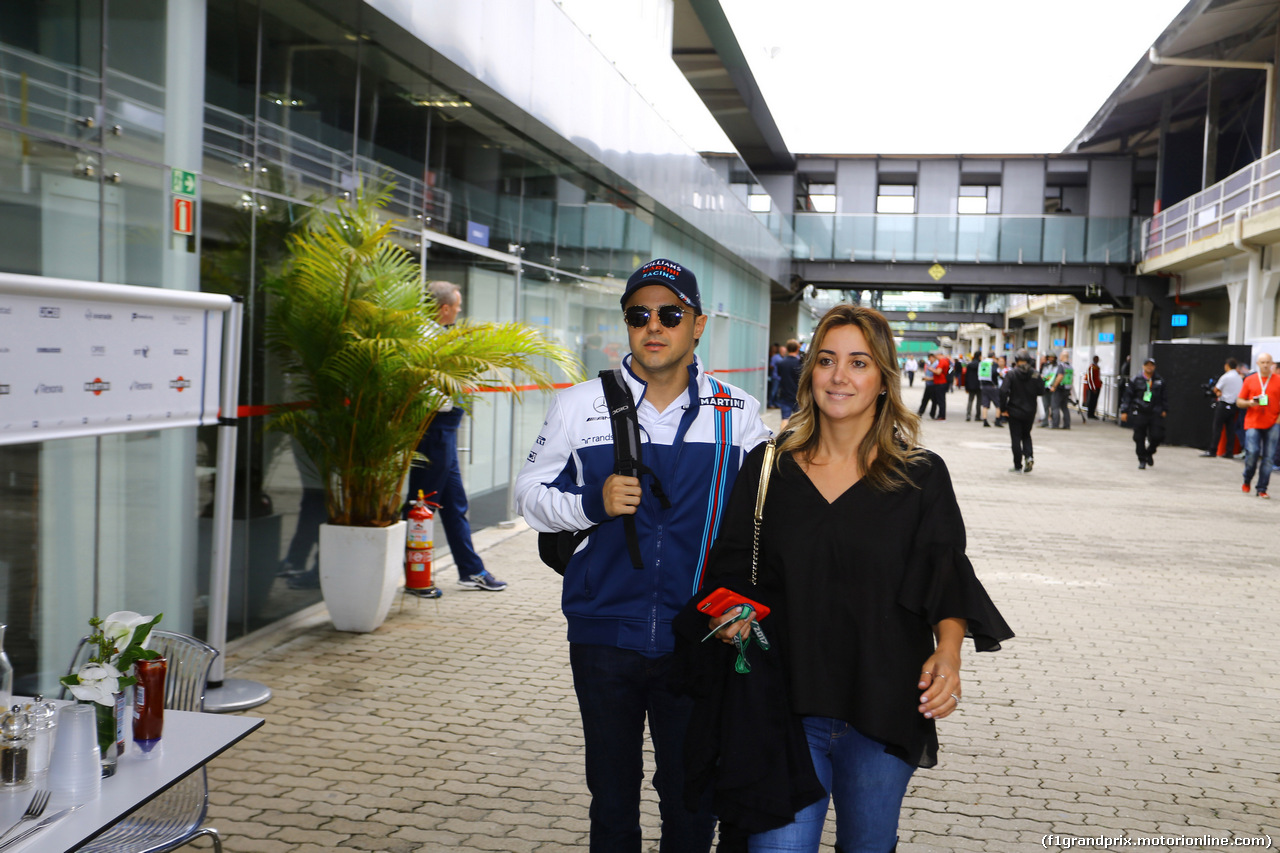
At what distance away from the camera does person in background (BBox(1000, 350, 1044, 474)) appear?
17.2m

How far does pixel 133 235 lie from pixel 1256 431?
15160 mm

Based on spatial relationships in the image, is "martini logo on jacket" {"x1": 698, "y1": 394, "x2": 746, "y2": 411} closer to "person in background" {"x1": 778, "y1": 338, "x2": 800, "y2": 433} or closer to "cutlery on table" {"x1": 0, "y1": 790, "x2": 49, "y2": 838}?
"cutlery on table" {"x1": 0, "y1": 790, "x2": 49, "y2": 838}

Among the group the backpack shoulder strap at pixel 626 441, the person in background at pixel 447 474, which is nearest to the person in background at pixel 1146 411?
the person in background at pixel 447 474

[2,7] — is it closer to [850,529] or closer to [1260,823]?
[850,529]

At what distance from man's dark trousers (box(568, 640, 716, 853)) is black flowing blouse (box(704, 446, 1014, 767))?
0.37 m

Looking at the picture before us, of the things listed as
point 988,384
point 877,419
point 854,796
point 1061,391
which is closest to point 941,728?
point 854,796

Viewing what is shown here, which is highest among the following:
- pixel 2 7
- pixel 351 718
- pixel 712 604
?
pixel 2 7

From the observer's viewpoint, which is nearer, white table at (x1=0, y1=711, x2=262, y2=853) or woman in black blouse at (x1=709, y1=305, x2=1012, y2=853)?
white table at (x1=0, y1=711, x2=262, y2=853)

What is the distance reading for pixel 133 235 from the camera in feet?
17.6

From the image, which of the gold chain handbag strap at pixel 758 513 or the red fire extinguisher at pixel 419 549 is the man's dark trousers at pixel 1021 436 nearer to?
the red fire extinguisher at pixel 419 549

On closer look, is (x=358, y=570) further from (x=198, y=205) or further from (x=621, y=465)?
(x=621, y=465)

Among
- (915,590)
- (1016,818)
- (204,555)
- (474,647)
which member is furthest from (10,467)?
(1016,818)

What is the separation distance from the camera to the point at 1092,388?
3180 cm

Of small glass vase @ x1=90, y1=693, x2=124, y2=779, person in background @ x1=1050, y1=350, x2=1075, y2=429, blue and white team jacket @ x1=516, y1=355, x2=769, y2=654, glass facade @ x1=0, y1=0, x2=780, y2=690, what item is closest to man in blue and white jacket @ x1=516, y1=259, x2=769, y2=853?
blue and white team jacket @ x1=516, y1=355, x2=769, y2=654
